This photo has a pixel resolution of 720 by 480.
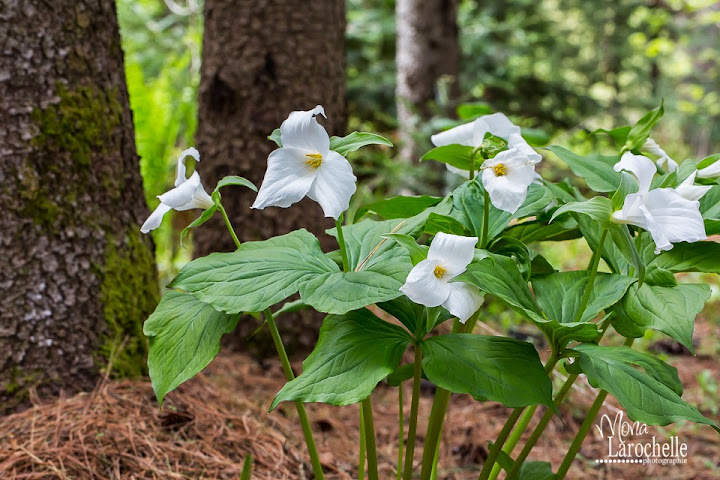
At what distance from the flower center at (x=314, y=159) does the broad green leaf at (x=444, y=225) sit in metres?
0.24

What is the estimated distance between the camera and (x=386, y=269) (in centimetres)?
98

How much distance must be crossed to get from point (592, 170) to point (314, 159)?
57cm

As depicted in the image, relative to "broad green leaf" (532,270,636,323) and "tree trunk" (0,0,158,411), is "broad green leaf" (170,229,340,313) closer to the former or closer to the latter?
"broad green leaf" (532,270,636,323)

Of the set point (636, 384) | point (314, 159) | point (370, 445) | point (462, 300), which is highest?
point (314, 159)

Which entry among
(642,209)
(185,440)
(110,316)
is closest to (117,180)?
(110,316)

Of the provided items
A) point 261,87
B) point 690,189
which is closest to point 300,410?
point 690,189

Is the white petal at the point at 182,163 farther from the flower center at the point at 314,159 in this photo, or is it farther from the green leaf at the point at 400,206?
the green leaf at the point at 400,206

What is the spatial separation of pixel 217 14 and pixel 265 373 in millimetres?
1375

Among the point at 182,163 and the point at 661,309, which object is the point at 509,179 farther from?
the point at 182,163

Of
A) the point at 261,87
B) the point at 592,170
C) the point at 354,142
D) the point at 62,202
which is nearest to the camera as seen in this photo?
the point at 354,142

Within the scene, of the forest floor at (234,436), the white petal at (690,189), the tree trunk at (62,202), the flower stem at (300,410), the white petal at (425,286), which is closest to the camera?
the white petal at (425,286)

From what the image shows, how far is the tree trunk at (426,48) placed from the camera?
13.5 feet

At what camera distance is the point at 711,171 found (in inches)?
42.4

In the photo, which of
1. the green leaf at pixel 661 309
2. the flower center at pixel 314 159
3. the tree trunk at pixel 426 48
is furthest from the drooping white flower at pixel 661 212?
the tree trunk at pixel 426 48
